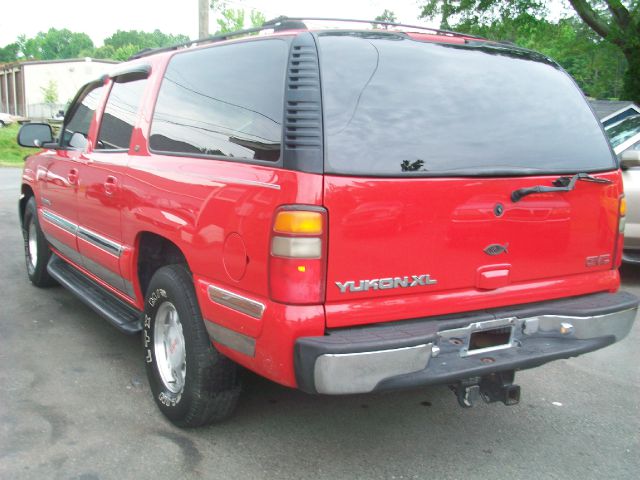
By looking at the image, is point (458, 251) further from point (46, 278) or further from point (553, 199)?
point (46, 278)

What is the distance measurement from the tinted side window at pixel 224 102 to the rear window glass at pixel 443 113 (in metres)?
0.26

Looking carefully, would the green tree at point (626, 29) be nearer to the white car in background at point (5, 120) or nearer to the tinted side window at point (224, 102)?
the tinted side window at point (224, 102)

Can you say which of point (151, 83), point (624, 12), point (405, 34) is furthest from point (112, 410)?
point (624, 12)

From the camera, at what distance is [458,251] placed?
2.87 m

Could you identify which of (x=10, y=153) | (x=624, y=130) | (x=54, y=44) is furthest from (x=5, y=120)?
(x=54, y=44)

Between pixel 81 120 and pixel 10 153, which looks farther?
pixel 10 153

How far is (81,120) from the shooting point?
499 centimetres

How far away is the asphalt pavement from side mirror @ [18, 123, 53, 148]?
68.4 inches

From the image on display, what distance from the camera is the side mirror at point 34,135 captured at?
525cm

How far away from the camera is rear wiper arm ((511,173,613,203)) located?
2.94 meters

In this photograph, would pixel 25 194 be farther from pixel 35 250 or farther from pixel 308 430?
pixel 308 430

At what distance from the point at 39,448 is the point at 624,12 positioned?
14936mm

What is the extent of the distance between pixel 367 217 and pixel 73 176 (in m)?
2.80

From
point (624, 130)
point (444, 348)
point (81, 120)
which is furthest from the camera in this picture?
point (624, 130)
